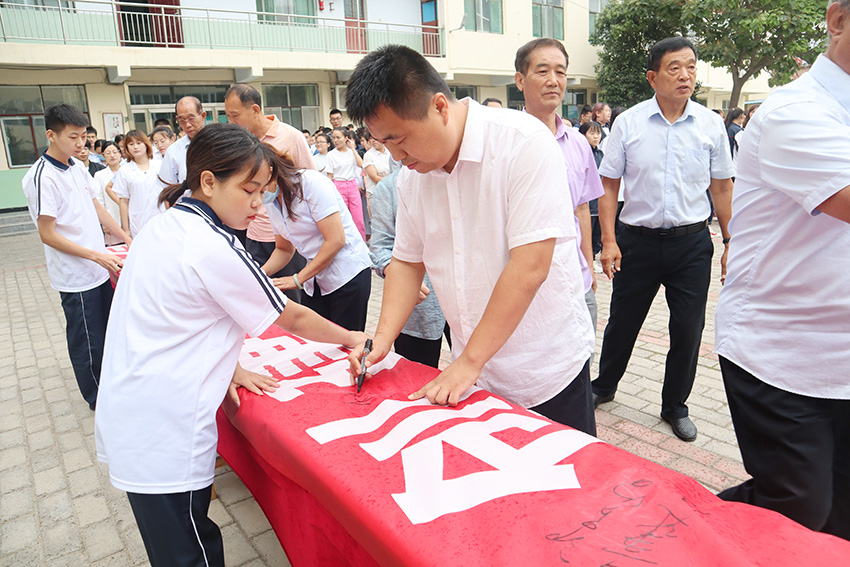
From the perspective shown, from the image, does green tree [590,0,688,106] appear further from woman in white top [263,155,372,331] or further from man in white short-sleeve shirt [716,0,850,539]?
man in white short-sleeve shirt [716,0,850,539]

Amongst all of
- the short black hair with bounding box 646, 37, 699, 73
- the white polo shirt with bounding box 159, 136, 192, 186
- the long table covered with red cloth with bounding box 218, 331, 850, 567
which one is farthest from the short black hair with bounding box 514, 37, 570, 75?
the white polo shirt with bounding box 159, 136, 192, 186

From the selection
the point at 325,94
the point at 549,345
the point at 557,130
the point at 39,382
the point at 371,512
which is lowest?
the point at 39,382

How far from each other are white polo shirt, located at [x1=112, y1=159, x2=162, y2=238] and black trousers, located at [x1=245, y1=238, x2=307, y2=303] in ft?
5.76

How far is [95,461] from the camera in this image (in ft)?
9.80

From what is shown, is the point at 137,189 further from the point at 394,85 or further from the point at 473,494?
the point at 473,494

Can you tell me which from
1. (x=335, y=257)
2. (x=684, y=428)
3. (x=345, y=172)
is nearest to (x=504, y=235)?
(x=335, y=257)

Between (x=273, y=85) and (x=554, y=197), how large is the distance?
14852 millimetres

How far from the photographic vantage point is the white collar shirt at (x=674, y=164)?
2.76 m

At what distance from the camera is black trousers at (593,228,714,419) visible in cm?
274

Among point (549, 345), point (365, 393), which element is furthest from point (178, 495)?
point (549, 345)

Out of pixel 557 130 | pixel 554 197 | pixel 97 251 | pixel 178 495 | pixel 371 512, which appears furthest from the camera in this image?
pixel 97 251

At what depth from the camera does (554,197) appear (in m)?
1.44

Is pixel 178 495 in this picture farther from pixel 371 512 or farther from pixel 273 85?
pixel 273 85

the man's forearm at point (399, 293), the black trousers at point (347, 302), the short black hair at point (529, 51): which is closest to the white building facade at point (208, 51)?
the short black hair at point (529, 51)
